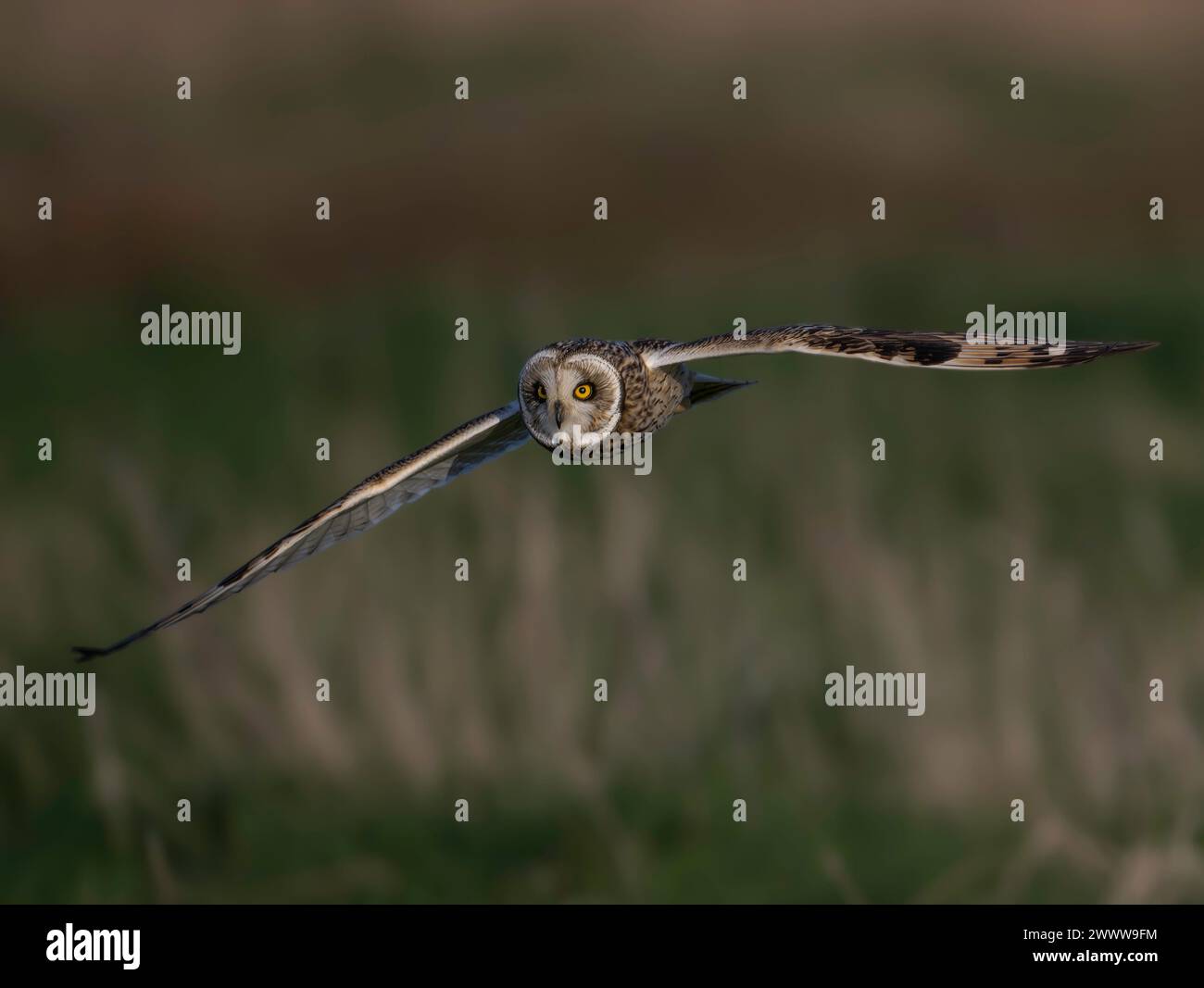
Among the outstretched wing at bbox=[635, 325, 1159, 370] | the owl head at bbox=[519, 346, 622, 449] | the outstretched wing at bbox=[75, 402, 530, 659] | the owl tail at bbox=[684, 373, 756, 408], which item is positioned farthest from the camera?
the owl tail at bbox=[684, 373, 756, 408]

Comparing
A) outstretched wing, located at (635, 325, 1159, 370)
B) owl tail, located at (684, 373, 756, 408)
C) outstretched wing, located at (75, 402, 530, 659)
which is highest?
owl tail, located at (684, 373, 756, 408)

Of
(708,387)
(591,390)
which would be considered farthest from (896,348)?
(708,387)

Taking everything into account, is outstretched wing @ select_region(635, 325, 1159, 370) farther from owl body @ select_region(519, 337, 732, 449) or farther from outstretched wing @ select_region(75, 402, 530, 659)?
outstretched wing @ select_region(75, 402, 530, 659)

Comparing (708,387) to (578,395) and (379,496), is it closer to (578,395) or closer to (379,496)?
(578,395)

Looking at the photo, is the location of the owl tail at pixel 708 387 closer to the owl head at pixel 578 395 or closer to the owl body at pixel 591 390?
the owl body at pixel 591 390

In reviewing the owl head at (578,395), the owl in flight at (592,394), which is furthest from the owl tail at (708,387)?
the owl head at (578,395)

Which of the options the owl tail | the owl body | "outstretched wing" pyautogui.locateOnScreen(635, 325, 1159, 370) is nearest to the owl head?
the owl body

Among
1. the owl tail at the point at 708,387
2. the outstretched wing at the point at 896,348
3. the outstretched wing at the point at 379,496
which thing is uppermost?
the owl tail at the point at 708,387

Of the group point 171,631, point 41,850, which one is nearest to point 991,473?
point 171,631
